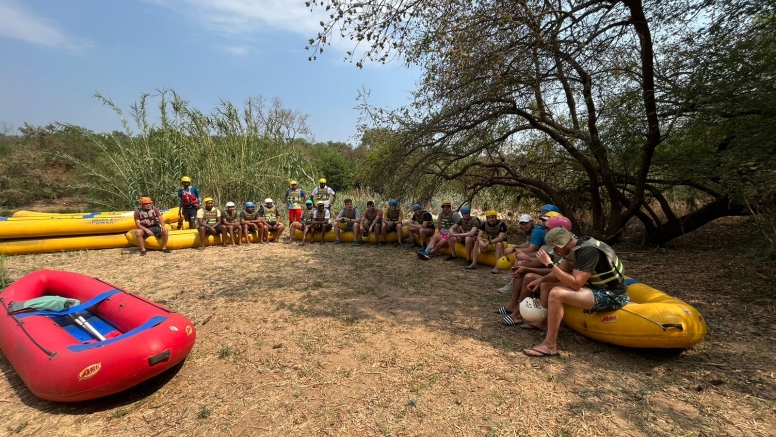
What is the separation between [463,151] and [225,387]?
5434mm

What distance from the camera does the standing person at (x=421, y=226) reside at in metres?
7.32

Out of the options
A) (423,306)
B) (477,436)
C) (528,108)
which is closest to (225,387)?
(477,436)

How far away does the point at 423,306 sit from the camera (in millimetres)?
4469

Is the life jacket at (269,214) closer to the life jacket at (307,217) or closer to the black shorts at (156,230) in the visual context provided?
the life jacket at (307,217)

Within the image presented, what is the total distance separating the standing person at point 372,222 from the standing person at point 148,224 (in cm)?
383

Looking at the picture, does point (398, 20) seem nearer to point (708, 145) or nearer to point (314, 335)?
point (314, 335)

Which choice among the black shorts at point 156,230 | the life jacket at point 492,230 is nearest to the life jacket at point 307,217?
the black shorts at point 156,230

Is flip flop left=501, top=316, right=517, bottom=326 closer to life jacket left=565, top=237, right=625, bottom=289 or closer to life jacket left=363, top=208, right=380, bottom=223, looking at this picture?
life jacket left=565, top=237, right=625, bottom=289

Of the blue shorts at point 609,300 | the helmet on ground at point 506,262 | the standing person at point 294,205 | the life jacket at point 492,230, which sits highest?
the standing person at point 294,205

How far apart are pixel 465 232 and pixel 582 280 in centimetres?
354

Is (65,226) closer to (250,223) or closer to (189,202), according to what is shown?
(189,202)

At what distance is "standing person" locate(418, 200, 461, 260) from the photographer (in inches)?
266

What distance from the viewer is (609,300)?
3129mm

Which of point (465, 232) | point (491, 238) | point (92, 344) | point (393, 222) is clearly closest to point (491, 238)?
point (491, 238)
